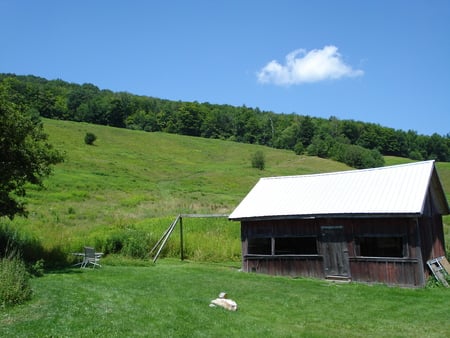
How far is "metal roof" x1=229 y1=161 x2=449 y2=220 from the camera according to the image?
18531 millimetres

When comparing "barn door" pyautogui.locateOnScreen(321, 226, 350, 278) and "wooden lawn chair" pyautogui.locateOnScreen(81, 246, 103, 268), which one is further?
"wooden lawn chair" pyautogui.locateOnScreen(81, 246, 103, 268)

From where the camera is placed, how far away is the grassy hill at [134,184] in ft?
89.2

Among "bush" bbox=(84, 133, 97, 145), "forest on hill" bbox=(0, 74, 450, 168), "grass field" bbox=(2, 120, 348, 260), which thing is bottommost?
"grass field" bbox=(2, 120, 348, 260)

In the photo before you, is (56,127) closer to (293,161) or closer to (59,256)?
(293,161)

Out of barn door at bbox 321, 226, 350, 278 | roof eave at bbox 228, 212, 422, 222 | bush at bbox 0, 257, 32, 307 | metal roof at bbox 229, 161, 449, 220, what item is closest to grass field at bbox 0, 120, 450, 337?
bush at bbox 0, 257, 32, 307

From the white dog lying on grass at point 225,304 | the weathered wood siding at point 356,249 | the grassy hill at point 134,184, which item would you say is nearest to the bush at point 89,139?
the grassy hill at point 134,184

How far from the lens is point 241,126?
427 ft

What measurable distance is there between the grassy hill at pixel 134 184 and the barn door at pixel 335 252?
Answer: 27.0ft

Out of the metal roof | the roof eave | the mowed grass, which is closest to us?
the mowed grass

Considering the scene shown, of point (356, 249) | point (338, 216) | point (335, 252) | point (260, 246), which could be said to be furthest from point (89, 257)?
point (356, 249)

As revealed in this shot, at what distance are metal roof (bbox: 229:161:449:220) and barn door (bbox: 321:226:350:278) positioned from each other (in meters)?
0.90

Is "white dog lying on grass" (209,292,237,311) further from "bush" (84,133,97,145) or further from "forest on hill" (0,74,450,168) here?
"forest on hill" (0,74,450,168)

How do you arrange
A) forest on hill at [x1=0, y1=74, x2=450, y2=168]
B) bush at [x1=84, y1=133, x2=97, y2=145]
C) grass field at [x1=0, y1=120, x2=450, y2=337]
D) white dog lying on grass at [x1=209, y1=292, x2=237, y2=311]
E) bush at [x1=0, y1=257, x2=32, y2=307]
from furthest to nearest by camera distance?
forest on hill at [x1=0, y1=74, x2=450, y2=168] < bush at [x1=84, y1=133, x2=97, y2=145] < white dog lying on grass at [x1=209, y1=292, x2=237, y2=311] < bush at [x1=0, y1=257, x2=32, y2=307] < grass field at [x1=0, y1=120, x2=450, y2=337]

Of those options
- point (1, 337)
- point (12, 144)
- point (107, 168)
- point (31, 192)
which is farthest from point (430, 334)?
point (107, 168)
